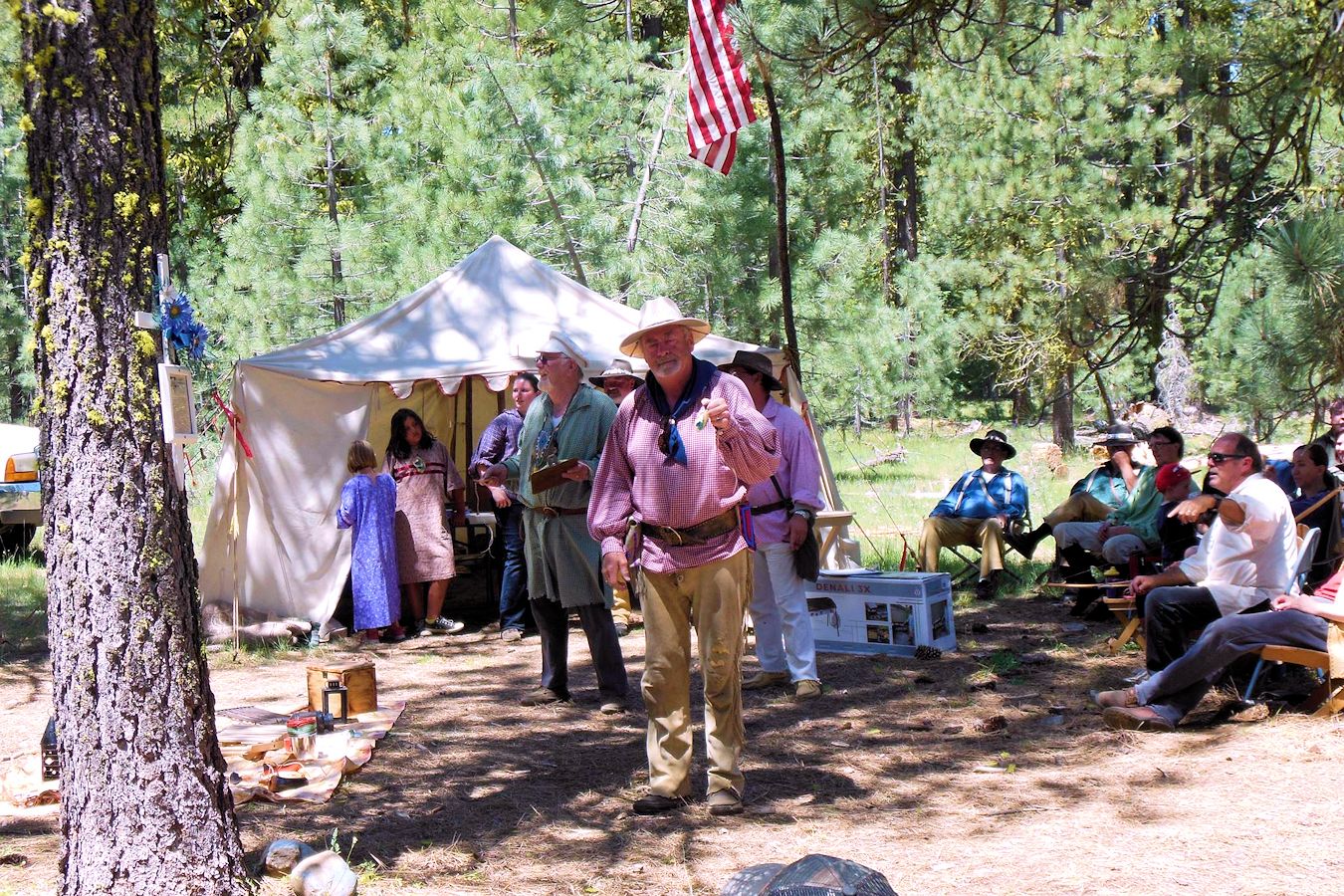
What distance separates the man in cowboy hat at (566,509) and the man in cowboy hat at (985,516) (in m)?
3.91

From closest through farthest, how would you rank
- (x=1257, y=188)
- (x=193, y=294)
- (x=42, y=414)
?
(x=42, y=414)
(x=1257, y=188)
(x=193, y=294)

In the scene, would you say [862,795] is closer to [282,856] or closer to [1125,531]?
[282,856]

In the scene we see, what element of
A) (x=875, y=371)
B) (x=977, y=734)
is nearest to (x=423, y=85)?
(x=875, y=371)

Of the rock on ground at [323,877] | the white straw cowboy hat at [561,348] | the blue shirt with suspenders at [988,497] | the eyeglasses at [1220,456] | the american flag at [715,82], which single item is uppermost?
the american flag at [715,82]

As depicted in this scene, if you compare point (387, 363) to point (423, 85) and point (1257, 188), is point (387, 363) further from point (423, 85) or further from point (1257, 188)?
point (423, 85)

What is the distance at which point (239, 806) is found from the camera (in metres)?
5.00

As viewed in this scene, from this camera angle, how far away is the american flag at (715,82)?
9281 mm

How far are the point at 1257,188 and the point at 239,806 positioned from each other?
23.4 feet

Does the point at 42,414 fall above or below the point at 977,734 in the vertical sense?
above

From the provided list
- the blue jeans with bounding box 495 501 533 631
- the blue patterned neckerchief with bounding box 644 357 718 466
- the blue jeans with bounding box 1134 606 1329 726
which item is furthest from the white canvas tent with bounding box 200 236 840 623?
the blue patterned neckerchief with bounding box 644 357 718 466

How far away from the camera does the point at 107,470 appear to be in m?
3.53

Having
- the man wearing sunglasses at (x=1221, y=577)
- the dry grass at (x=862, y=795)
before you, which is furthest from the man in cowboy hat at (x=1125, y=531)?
the man wearing sunglasses at (x=1221, y=577)

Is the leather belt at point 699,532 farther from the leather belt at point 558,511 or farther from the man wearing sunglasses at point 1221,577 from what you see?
the man wearing sunglasses at point 1221,577

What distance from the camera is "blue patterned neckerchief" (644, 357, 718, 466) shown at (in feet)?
15.6
